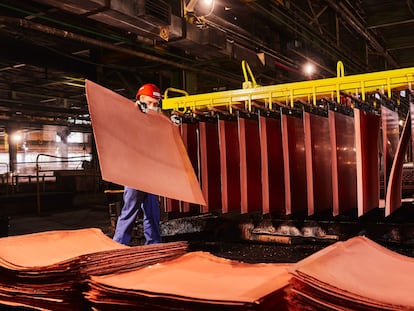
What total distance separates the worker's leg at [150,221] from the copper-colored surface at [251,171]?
3.06 ft

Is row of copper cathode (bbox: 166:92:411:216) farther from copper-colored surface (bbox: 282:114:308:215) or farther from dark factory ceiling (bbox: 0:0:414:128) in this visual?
dark factory ceiling (bbox: 0:0:414:128)

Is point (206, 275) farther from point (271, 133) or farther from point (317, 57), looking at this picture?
point (317, 57)

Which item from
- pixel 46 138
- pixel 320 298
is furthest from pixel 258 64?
pixel 46 138

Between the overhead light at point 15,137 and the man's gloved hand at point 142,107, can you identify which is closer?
the man's gloved hand at point 142,107

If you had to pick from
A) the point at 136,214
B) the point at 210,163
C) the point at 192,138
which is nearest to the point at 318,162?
the point at 210,163

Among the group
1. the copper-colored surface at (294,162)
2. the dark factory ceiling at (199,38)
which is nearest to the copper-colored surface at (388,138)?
the copper-colored surface at (294,162)

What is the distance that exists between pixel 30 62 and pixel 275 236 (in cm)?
480

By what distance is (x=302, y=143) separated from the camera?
2.49 metres

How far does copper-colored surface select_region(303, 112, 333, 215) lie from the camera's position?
236 cm

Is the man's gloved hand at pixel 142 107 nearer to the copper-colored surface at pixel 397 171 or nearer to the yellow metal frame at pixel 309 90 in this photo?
the copper-colored surface at pixel 397 171

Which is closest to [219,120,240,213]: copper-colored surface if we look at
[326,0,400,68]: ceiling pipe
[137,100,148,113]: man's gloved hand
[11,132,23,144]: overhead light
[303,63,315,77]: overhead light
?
[137,100,148,113]: man's gloved hand

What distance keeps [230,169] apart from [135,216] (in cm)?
83

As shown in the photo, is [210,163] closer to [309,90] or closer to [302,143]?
[302,143]

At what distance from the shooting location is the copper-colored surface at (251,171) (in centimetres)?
262
